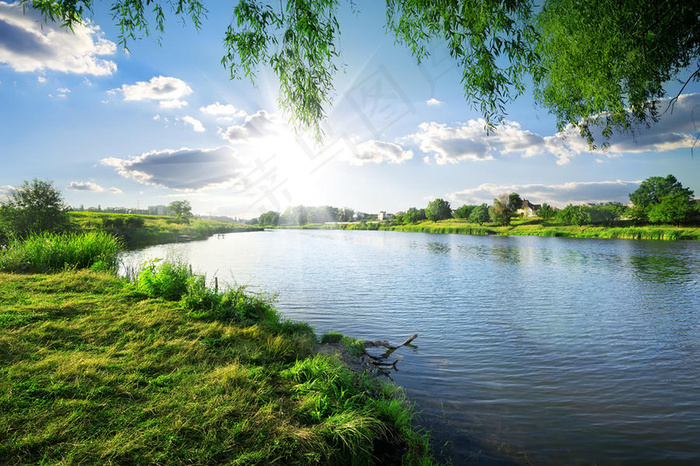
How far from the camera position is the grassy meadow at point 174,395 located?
3.21m

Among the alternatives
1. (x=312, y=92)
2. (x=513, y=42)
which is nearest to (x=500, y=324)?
(x=513, y=42)

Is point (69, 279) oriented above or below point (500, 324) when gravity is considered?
above

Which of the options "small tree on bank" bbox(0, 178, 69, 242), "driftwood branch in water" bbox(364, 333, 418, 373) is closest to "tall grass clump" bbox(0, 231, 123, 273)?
"driftwood branch in water" bbox(364, 333, 418, 373)

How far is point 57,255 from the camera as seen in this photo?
12.3 meters

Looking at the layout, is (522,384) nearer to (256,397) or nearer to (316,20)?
(256,397)

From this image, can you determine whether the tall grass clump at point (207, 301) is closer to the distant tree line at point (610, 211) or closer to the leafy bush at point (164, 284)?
the leafy bush at point (164, 284)

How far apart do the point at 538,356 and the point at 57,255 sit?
659 inches

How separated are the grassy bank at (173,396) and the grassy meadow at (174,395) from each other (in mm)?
16

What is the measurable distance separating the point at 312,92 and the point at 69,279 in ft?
30.6

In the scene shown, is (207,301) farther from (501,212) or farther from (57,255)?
(501,212)

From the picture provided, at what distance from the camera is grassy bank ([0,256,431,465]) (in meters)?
3.21

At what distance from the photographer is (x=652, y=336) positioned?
33.4 feet

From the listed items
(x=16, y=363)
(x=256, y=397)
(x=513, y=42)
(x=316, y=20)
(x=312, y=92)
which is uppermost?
(x=316, y=20)

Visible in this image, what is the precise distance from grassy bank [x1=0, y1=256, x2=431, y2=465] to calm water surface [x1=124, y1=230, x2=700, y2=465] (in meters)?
1.56
